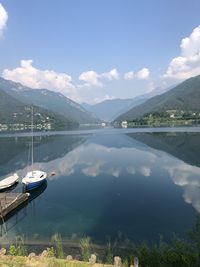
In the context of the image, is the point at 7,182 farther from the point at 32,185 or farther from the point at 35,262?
the point at 35,262

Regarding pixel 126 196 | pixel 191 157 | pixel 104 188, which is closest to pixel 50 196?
pixel 104 188

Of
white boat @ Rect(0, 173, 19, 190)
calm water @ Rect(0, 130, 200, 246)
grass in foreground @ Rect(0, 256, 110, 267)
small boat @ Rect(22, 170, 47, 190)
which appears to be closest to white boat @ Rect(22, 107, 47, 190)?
small boat @ Rect(22, 170, 47, 190)

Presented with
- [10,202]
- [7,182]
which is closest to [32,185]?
[7,182]

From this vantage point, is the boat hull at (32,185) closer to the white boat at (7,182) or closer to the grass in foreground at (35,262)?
the white boat at (7,182)

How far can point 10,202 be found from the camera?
145 ft

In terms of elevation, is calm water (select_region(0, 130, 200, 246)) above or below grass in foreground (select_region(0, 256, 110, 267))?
below

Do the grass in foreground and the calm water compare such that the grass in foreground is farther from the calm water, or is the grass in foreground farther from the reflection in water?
the reflection in water

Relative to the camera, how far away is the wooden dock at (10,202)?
4101 cm

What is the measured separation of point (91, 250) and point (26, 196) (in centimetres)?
2440

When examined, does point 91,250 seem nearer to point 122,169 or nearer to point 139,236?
point 139,236

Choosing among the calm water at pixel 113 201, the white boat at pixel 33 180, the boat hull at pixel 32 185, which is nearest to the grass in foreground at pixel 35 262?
the calm water at pixel 113 201

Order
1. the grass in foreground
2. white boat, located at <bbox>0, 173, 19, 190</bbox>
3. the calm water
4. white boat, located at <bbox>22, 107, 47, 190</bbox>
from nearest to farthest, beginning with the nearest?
1. the grass in foreground
2. the calm water
3. white boat, located at <bbox>22, 107, 47, 190</bbox>
4. white boat, located at <bbox>0, 173, 19, 190</bbox>

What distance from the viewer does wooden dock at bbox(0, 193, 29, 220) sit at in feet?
135

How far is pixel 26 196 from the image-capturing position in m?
50.0
